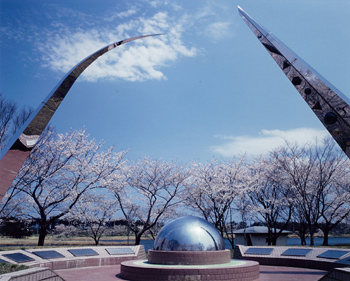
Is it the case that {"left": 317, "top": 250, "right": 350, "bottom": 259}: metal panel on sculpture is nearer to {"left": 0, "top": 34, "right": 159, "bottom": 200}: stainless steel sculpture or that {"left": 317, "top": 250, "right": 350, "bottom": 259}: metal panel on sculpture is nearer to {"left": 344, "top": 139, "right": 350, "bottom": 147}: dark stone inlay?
{"left": 344, "top": 139, "right": 350, "bottom": 147}: dark stone inlay

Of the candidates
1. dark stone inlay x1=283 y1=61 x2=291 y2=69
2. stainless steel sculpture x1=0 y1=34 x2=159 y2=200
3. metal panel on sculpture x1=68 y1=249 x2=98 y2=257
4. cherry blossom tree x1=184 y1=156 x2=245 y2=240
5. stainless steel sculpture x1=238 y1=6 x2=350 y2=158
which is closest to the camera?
stainless steel sculpture x1=0 y1=34 x2=159 y2=200

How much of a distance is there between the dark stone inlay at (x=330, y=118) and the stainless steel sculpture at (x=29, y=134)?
18.6 ft

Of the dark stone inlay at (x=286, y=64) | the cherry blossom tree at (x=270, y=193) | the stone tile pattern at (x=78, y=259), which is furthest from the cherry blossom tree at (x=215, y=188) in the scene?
the dark stone inlay at (x=286, y=64)

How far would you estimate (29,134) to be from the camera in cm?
580

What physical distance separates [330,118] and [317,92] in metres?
0.65

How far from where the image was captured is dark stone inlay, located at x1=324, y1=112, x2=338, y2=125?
6.07 metres

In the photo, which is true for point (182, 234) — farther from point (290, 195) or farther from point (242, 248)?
point (290, 195)

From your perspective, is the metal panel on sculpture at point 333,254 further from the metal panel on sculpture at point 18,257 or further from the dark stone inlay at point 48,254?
the metal panel on sculpture at point 18,257

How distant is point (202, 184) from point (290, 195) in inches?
328

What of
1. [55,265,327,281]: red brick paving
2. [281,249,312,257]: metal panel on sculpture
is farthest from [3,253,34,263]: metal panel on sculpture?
[281,249,312,257]: metal panel on sculpture

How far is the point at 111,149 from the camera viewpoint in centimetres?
2619

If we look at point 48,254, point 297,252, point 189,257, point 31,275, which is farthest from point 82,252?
point 297,252

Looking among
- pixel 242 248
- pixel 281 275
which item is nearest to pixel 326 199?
pixel 242 248

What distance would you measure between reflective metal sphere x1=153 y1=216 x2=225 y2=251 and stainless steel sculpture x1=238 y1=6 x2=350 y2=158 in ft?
23.7
